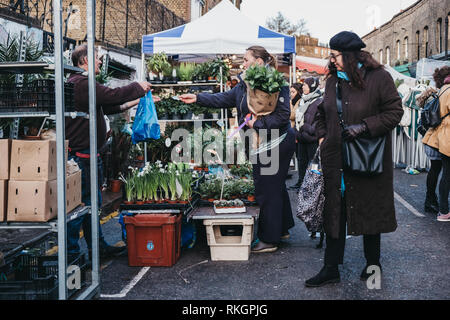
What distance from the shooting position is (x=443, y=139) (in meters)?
6.88

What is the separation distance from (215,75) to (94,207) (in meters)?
6.02

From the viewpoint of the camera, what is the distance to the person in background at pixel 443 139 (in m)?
6.92

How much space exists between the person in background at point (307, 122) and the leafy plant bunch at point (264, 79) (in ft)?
7.50

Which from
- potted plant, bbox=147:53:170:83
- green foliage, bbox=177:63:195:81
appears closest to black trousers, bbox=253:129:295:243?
green foliage, bbox=177:63:195:81

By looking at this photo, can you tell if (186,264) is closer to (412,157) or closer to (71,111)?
(71,111)

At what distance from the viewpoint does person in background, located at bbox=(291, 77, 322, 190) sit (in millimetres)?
8067

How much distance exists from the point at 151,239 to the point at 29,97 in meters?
2.03

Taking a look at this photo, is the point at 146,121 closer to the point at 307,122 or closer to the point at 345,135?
the point at 345,135

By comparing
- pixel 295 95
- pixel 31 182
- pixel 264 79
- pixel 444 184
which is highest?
pixel 295 95

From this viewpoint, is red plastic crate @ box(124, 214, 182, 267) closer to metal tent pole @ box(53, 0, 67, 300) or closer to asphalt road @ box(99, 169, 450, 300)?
asphalt road @ box(99, 169, 450, 300)

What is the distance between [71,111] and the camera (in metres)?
3.99

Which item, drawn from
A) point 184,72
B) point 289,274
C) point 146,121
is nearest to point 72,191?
point 146,121

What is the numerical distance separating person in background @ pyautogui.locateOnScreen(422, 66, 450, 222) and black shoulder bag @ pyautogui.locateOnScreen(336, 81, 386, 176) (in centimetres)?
321

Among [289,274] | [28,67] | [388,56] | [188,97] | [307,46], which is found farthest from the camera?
[307,46]
